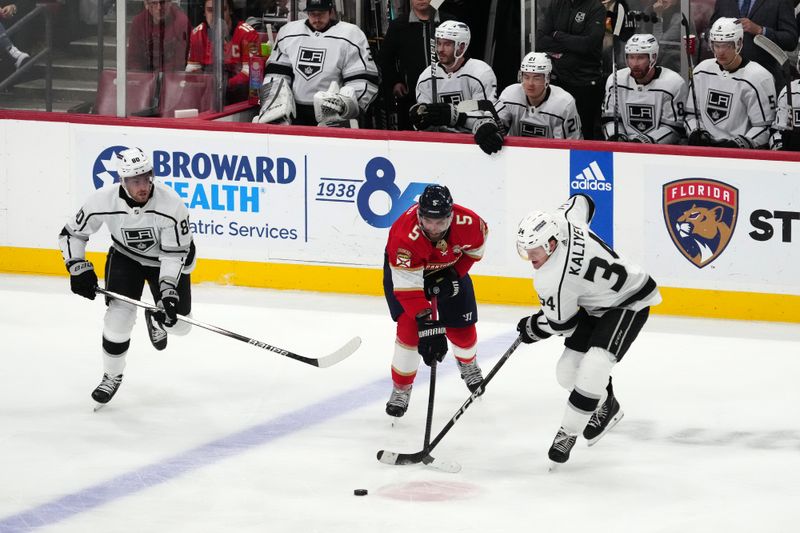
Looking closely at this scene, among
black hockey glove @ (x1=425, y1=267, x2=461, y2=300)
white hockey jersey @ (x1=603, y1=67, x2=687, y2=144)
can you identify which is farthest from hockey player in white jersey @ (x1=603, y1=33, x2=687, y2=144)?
black hockey glove @ (x1=425, y1=267, x2=461, y2=300)

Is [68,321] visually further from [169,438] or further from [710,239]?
[710,239]

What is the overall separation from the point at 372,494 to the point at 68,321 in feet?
10.1

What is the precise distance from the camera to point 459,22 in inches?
313

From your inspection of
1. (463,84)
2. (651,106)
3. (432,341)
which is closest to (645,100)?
(651,106)

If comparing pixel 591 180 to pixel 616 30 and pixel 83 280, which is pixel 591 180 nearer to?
pixel 616 30

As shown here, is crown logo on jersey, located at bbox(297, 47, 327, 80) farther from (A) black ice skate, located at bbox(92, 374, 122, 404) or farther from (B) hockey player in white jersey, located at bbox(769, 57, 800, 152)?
(A) black ice skate, located at bbox(92, 374, 122, 404)

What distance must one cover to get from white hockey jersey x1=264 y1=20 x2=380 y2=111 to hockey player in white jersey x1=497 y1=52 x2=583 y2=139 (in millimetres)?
879

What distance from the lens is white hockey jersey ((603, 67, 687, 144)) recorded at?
777cm

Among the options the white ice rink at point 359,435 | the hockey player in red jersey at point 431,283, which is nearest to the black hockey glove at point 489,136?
the white ice rink at point 359,435

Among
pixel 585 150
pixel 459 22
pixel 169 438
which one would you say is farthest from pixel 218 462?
pixel 459 22

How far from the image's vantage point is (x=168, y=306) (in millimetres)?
5637

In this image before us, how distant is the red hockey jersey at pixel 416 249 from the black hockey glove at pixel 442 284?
0.09m

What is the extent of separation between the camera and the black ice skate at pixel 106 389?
5.82 meters

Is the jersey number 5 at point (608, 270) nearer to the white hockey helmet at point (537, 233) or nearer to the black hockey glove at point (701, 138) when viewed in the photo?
the white hockey helmet at point (537, 233)
